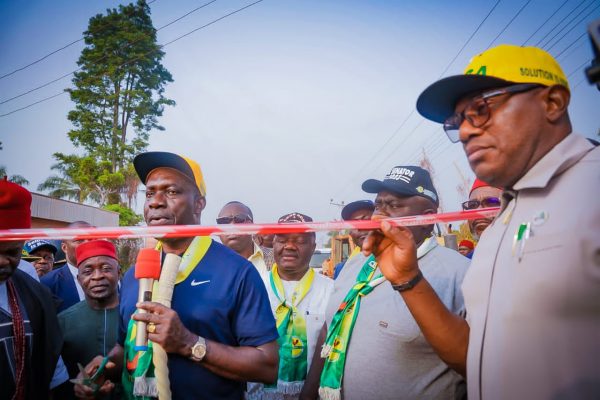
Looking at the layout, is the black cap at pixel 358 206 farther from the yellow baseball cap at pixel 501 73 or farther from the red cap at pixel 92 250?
the yellow baseball cap at pixel 501 73

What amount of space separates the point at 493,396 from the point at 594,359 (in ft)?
1.18

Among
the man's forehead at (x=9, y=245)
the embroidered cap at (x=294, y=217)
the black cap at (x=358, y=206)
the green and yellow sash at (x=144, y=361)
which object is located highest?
the black cap at (x=358, y=206)

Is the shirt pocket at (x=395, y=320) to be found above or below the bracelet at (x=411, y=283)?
below

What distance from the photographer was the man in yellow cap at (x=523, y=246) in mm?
1186

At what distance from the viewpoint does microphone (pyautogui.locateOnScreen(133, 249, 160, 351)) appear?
1833mm

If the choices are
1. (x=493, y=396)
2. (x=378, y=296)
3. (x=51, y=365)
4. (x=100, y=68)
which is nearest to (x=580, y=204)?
(x=493, y=396)

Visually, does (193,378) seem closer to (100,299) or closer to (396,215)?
(396,215)

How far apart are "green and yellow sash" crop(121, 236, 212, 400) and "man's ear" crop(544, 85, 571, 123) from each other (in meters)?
1.93

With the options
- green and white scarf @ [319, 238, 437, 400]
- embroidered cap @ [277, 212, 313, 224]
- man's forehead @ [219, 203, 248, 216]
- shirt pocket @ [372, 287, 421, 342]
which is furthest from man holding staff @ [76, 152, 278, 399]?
man's forehead @ [219, 203, 248, 216]

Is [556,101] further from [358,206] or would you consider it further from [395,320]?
[358,206]

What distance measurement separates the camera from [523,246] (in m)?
1.36

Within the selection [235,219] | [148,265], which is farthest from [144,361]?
[235,219]

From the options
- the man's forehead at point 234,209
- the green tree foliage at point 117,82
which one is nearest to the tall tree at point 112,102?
the green tree foliage at point 117,82

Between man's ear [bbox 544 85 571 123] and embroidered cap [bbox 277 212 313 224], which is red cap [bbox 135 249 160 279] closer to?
man's ear [bbox 544 85 571 123]
